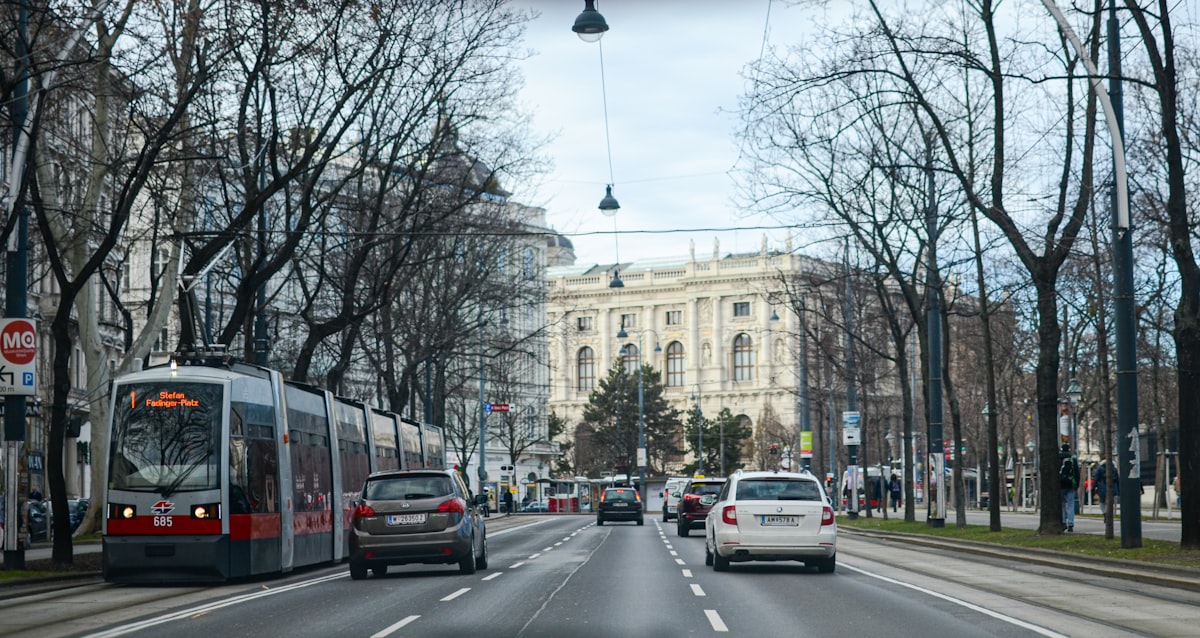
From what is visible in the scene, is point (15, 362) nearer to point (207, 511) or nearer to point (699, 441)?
point (207, 511)

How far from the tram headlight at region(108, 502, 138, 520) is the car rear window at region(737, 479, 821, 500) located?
8.71 m

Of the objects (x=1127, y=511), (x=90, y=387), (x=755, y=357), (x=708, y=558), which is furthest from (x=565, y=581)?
(x=755, y=357)

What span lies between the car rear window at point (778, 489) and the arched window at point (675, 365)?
13513 cm

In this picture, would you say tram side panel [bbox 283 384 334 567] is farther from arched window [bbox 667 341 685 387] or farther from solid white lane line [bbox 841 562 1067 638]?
arched window [bbox 667 341 685 387]

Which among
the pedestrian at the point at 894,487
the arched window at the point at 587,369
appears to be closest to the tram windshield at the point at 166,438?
the pedestrian at the point at 894,487

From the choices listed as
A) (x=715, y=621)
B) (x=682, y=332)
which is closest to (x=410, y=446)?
(x=715, y=621)

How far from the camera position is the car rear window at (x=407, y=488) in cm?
2297

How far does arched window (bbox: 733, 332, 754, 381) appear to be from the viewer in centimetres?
15425

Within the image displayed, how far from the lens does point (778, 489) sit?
77.2 ft

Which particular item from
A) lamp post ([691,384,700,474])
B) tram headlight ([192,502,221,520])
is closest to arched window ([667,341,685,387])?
lamp post ([691,384,700,474])

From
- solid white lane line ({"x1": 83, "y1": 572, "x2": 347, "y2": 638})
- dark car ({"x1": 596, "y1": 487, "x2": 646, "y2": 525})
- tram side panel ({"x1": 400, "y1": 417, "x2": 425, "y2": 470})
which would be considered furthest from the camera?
dark car ({"x1": 596, "y1": 487, "x2": 646, "y2": 525})

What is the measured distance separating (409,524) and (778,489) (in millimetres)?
5494

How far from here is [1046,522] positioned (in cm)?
3094

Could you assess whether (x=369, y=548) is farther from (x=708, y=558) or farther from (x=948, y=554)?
(x=948, y=554)
